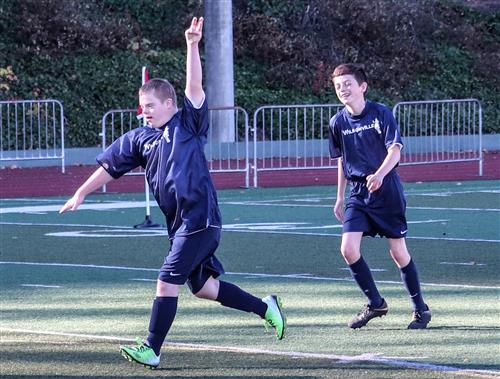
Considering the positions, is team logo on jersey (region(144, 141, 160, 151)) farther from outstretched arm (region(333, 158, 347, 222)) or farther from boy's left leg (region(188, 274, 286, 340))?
outstretched arm (region(333, 158, 347, 222))

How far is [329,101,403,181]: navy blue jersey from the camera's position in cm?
933

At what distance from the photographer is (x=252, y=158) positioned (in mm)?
24859

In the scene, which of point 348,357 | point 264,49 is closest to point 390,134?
point 348,357

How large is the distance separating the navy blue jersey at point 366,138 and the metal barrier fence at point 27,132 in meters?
16.9

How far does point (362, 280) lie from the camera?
30.7ft

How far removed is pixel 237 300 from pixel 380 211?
142 centimetres

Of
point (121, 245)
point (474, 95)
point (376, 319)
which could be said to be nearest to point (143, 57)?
point (474, 95)

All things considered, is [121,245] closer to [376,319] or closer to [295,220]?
[295,220]

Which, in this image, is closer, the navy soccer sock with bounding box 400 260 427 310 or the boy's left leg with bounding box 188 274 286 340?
the boy's left leg with bounding box 188 274 286 340

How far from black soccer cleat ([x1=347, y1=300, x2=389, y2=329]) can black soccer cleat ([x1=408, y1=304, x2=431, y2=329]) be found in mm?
217

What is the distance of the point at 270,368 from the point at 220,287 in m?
0.87

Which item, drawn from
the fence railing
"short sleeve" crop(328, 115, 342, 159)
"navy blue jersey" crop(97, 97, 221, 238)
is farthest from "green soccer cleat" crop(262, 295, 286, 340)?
the fence railing

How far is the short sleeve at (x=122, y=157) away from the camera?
27.1 ft

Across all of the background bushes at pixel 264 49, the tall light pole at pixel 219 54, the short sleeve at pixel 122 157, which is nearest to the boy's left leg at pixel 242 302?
the short sleeve at pixel 122 157
